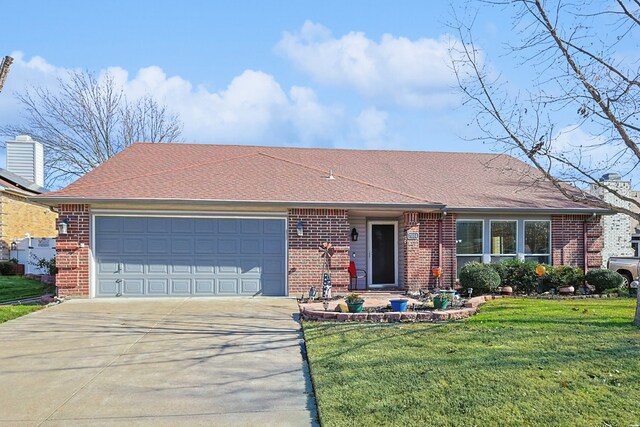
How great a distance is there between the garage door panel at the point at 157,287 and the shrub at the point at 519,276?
881 cm

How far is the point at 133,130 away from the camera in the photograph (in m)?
29.2

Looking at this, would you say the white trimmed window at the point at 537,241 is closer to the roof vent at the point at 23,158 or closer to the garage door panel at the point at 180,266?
Answer: the garage door panel at the point at 180,266

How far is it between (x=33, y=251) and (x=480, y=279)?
16602 mm

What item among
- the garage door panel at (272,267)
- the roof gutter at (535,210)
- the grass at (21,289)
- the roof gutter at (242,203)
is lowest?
the grass at (21,289)

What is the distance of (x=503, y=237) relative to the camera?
14422mm

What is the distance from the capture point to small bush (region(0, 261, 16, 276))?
1831 cm

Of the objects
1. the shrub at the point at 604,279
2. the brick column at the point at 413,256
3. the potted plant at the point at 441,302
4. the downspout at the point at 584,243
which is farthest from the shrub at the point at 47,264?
the downspout at the point at 584,243

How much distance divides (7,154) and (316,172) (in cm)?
1781

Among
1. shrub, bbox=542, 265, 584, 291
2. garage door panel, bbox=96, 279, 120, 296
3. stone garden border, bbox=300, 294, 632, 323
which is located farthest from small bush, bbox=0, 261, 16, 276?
shrub, bbox=542, 265, 584, 291

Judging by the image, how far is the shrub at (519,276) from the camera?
1295cm

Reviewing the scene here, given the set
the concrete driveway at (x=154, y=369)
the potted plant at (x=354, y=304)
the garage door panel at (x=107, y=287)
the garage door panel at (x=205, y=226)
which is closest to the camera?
the concrete driveway at (x=154, y=369)

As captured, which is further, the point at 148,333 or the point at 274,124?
the point at 274,124

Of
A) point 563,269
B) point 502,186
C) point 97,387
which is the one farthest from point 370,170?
point 97,387

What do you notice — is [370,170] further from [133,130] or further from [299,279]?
[133,130]
